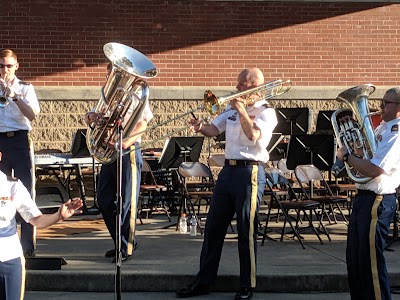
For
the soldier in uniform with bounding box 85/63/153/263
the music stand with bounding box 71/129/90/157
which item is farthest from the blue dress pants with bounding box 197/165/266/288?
the music stand with bounding box 71/129/90/157

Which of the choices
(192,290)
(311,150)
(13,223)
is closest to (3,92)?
(192,290)

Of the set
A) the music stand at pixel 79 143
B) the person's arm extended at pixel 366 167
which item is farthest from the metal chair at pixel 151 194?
the person's arm extended at pixel 366 167

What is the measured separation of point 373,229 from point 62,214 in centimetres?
251

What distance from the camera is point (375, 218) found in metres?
6.23

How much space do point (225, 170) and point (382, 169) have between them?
1.79m

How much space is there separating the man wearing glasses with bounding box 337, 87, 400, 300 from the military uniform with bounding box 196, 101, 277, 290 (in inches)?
47.0

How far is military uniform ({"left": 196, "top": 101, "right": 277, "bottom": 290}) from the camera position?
7270mm

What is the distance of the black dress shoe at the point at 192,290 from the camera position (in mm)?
7430

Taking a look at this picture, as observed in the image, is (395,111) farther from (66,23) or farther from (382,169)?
(66,23)

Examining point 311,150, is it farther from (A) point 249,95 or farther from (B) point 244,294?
(B) point 244,294

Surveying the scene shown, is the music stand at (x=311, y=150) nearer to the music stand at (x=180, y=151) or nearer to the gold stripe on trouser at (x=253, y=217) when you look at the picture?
the music stand at (x=180, y=151)

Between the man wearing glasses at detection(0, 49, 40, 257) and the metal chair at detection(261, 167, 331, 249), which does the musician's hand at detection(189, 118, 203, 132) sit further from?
the metal chair at detection(261, 167, 331, 249)

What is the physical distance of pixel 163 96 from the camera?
13945 millimetres

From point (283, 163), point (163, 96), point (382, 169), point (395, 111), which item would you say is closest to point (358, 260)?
point (382, 169)
